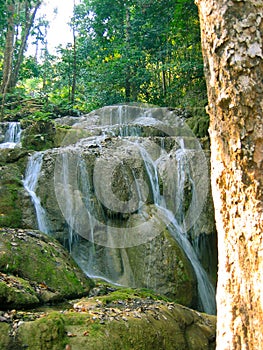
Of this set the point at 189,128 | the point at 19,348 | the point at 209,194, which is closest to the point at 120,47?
the point at 189,128

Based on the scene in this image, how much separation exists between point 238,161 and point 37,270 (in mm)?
4064

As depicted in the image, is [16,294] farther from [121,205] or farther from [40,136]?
[40,136]

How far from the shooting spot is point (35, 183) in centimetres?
804

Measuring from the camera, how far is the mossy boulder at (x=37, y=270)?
16.0 ft

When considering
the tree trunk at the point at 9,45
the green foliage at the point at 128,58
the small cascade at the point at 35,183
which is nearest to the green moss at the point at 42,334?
the small cascade at the point at 35,183

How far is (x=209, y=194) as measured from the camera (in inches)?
333

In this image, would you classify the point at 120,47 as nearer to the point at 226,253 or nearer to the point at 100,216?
the point at 100,216

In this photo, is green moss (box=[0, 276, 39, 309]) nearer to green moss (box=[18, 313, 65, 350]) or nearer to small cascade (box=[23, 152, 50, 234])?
green moss (box=[18, 313, 65, 350])

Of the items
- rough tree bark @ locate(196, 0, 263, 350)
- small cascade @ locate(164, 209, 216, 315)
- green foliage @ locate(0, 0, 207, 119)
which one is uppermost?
green foliage @ locate(0, 0, 207, 119)

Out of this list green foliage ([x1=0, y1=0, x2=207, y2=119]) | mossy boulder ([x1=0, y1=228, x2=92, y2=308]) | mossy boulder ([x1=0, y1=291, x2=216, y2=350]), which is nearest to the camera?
mossy boulder ([x1=0, y1=291, x2=216, y2=350])

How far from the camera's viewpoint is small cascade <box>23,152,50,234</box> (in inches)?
295

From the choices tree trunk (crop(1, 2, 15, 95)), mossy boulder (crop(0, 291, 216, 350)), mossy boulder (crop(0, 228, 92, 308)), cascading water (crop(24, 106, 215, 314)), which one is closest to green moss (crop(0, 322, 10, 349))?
mossy boulder (crop(0, 291, 216, 350))

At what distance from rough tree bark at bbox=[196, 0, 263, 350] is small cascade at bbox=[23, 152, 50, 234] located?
5757mm

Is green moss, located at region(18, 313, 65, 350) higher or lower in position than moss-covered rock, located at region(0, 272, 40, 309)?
lower
